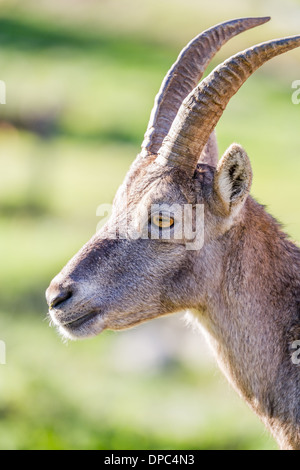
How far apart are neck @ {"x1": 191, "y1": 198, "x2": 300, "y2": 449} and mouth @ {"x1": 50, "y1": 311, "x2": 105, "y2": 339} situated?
1112mm

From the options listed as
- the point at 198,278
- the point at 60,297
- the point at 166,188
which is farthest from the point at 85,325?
the point at 166,188

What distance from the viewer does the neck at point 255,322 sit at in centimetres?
870

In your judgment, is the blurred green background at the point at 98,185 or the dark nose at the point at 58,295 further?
the blurred green background at the point at 98,185

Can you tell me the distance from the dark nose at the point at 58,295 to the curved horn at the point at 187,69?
2231 mm

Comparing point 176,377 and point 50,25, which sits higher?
point 50,25

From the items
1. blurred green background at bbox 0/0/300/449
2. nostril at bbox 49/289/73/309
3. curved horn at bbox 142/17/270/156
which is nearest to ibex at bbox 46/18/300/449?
nostril at bbox 49/289/73/309

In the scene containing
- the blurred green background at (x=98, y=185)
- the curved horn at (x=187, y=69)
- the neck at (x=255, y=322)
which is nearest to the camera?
the neck at (x=255, y=322)

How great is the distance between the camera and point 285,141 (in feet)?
99.7

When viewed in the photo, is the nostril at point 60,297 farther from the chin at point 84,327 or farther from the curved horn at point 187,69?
the curved horn at point 187,69

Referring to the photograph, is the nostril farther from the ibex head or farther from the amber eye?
A: the amber eye

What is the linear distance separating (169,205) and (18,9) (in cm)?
3992

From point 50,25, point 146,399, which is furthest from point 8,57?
point 146,399

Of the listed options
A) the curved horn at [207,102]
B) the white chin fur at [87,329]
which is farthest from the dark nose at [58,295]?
the curved horn at [207,102]
